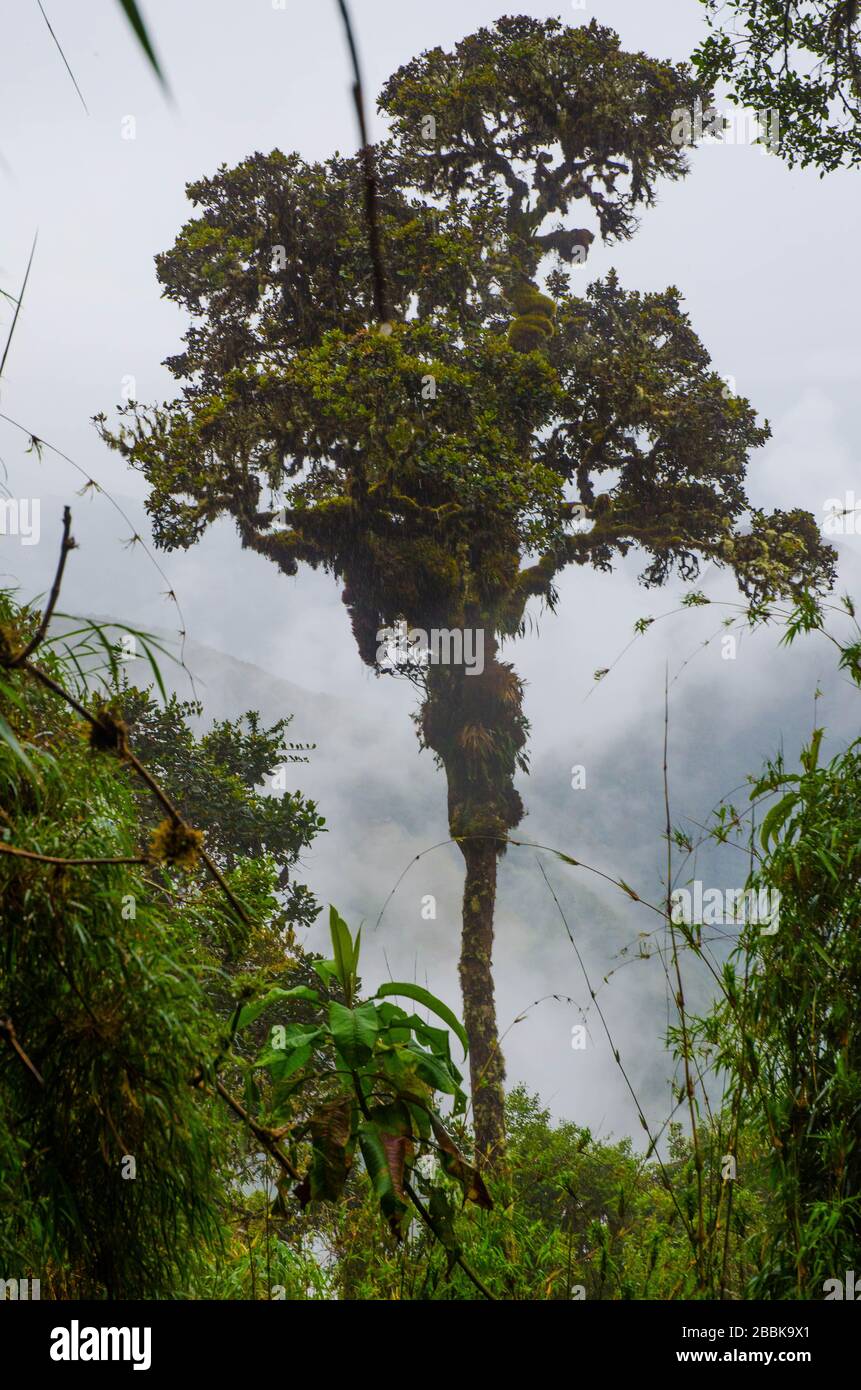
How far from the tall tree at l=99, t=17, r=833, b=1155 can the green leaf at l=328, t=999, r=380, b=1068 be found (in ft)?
17.8

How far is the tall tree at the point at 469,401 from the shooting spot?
6.42 meters

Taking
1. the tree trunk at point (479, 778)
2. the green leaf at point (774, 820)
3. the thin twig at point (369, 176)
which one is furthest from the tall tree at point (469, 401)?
the thin twig at point (369, 176)

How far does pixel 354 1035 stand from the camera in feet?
3.39

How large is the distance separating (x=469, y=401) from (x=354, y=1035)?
18.8ft

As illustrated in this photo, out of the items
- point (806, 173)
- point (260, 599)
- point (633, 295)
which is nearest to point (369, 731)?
point (260, 599)

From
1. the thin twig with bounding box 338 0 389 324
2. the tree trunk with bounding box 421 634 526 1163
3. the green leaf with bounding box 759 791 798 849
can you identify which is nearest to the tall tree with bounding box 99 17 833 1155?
the tree trunk with bounding box 421 634 526 1163

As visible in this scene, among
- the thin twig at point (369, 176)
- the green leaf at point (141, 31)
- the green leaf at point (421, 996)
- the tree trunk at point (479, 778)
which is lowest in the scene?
the green leaf at point (421, 996)

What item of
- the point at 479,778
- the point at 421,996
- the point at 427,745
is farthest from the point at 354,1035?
the point at 427,745

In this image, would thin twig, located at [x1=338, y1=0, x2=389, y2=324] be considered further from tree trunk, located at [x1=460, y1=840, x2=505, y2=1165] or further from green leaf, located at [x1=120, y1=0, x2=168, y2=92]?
tree trunk, located at [x1=460, y1=840, x2=505, y2=1165]

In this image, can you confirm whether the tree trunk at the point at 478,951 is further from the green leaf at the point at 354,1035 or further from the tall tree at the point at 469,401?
the green leaf at the point at 354,1035

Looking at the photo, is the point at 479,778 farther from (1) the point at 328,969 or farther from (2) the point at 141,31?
(2) the point at 141,31

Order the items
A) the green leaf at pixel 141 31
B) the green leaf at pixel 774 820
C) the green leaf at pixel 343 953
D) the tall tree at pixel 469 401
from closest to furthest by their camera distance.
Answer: the green leaf at pixel 141 31, the green leaf at pixel 343 953, the green leaf at pixel 774 820, the tall tree at pixel 469 401

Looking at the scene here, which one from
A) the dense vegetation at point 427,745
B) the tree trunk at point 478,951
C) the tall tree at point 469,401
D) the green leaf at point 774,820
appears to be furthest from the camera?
the tree trunk at point 478,951

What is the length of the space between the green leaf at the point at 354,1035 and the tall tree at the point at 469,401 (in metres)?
5.42
